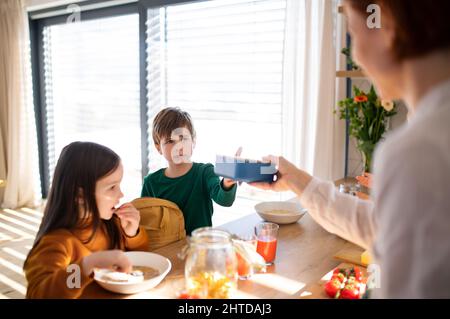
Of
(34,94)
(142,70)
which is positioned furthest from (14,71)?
(142,70)

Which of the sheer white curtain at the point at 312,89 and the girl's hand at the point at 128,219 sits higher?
the sheer white curtain at the point at 312,89

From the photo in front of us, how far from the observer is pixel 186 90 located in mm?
3484

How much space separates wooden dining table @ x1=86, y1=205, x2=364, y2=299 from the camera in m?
1.13

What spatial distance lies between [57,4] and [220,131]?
7.35ft

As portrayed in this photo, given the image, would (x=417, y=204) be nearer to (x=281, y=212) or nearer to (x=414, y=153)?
(x=414, y=153)

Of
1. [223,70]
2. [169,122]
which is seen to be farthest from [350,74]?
[223,70]

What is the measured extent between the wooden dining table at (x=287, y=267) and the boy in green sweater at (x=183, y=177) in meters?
0.24

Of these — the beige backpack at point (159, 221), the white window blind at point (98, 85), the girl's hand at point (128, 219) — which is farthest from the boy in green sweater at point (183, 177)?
the white window blind at point (98, 85)

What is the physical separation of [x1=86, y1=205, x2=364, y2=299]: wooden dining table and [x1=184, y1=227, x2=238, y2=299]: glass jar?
0.25ft

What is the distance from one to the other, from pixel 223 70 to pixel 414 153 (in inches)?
111

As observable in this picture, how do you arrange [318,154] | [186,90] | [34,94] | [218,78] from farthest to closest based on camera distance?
1. [34,94]
2. [186,90]
3. [218,78]
4. [318,154]

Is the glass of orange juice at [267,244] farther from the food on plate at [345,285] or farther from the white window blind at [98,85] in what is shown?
the white window blind at [98,85]

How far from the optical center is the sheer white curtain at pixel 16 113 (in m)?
4.50
